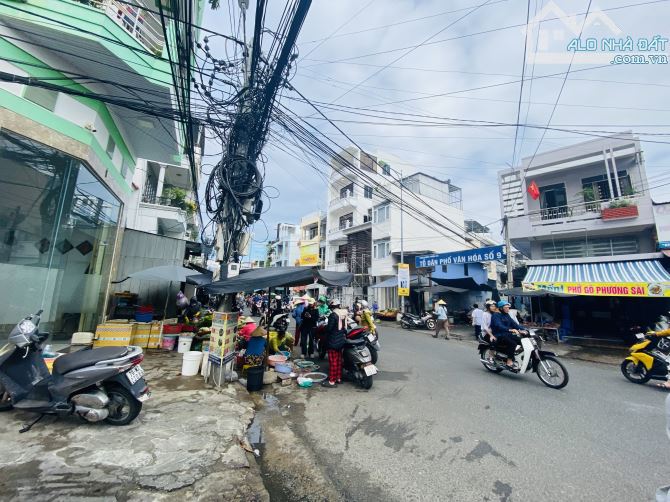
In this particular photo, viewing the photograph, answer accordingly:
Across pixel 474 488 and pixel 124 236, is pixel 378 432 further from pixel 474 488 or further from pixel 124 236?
pixel 124 236

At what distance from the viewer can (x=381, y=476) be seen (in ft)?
10.1

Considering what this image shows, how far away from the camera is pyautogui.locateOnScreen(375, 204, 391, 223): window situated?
24816 mm

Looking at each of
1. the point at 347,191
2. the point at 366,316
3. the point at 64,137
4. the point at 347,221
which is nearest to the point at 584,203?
the point at 366,316

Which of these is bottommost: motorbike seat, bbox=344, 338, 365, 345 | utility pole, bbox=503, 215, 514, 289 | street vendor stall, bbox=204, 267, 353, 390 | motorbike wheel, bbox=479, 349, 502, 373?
motorbike wheel, bbox=479, 349, 502, 373

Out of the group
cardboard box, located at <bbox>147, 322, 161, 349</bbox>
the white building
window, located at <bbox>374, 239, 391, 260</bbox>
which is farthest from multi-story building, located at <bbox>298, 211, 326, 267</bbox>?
cardboard box, located at <bbox>147, 322, 161, 349</bbox>

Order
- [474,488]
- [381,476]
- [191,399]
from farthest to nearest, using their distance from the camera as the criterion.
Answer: [191,399], [381,476], [474,488]

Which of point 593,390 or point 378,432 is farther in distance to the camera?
point 593,390

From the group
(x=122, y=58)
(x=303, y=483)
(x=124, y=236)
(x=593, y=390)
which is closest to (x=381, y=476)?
(x=303, y=483)

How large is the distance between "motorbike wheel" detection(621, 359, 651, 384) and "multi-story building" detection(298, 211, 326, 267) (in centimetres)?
2672

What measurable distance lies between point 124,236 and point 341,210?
72.8ft

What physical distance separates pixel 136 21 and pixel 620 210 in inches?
736

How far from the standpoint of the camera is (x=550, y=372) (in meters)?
6.10

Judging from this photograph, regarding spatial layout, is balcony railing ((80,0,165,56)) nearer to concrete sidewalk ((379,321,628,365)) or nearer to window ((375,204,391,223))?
concrete sidewalk ((379,321,628,365))

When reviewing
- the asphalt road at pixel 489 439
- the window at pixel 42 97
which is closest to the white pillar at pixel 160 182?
the window at pixel 42 97
